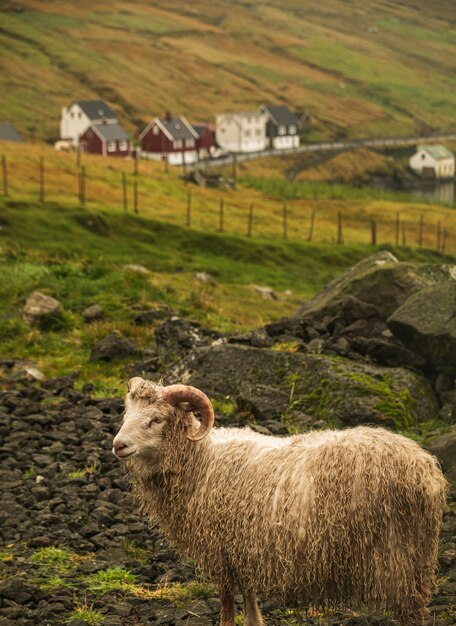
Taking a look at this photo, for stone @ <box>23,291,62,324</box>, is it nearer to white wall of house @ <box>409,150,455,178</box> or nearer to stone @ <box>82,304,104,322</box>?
stone @ <box>82,304,104,322</box>

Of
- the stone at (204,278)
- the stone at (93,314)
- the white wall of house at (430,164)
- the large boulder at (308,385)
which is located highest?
the large boulder at (308,385)

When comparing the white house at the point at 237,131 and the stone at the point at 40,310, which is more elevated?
the stone at the point at 40,310

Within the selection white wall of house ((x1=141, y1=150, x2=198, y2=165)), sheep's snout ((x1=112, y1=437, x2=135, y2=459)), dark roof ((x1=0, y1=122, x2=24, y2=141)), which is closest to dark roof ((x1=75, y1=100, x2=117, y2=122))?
white wall of house ((x1=141, y1=150, x2=198, y2=165))

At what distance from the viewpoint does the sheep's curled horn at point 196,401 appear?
10.9m

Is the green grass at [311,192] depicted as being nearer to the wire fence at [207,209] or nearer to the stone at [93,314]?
the wire fence at [207,209]

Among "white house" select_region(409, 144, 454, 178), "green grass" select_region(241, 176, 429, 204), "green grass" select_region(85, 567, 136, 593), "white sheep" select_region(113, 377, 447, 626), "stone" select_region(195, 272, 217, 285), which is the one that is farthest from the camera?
"white house" select_region(409, 144, 454, 178)

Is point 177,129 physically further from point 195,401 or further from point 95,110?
point 195,401

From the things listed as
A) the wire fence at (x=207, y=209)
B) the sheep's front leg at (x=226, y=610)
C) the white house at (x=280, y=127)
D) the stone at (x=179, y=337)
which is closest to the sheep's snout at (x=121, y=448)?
the sheep's front leg at (x=226, y=610)

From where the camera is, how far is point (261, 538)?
33.8 feet

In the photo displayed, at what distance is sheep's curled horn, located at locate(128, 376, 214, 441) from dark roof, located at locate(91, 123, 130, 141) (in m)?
132

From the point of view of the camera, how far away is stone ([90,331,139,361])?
22844mm

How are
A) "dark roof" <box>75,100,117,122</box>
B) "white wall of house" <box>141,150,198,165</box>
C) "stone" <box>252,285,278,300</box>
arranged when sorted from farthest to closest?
"dark roof" <box>75,100,117,122</box>, "white wall of house" <box>141,150,198,165</box>, "stone" <box>252,285,278,300</box>

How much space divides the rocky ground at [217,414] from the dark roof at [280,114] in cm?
16801

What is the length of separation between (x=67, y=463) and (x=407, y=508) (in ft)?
27.3
